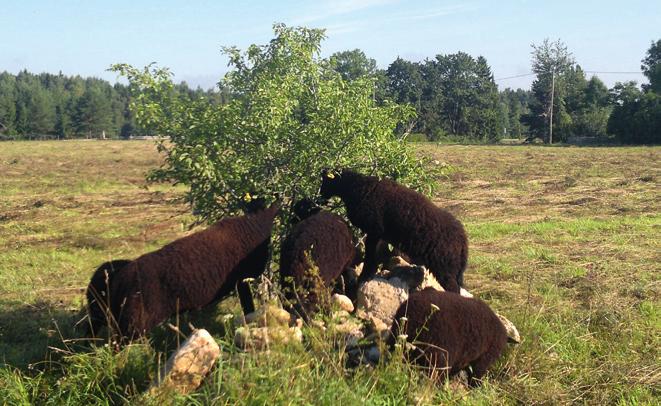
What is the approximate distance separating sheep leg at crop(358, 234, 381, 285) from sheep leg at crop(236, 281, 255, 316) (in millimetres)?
1296

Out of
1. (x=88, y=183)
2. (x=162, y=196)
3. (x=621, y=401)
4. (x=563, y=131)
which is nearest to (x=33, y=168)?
(x=88, y=183)

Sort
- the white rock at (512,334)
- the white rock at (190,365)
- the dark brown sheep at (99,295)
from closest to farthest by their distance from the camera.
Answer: the white rock at (190,365) < the dark brown sheep at (99,295) < the white rock at (512,334)

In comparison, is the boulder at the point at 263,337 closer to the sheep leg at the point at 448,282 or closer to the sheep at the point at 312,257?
the sheep at the point at 312,257

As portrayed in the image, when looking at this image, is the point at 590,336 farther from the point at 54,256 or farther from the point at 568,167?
the point at 568,167

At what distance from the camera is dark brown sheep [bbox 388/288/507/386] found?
4.91 meters

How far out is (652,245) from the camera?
36.8 feet

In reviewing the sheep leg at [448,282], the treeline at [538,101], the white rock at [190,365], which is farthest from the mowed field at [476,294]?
the treeline at [538,101]

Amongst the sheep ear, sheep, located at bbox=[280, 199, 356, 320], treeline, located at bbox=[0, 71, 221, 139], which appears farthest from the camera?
treeline, located at bbox=[0, 71, 221, 139]

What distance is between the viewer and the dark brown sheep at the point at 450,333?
491 centimetres

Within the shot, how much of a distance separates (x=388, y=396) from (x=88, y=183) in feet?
75.2

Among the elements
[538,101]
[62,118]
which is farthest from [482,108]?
[62,118]

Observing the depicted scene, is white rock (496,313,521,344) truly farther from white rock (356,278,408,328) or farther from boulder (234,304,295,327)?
boulder (234,304,295,327)

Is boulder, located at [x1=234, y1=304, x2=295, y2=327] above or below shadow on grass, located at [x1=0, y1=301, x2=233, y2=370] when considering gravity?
above

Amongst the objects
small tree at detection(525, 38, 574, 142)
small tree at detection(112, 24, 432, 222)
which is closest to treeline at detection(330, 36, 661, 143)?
small tree at detection(525, 38, 574, 142)
